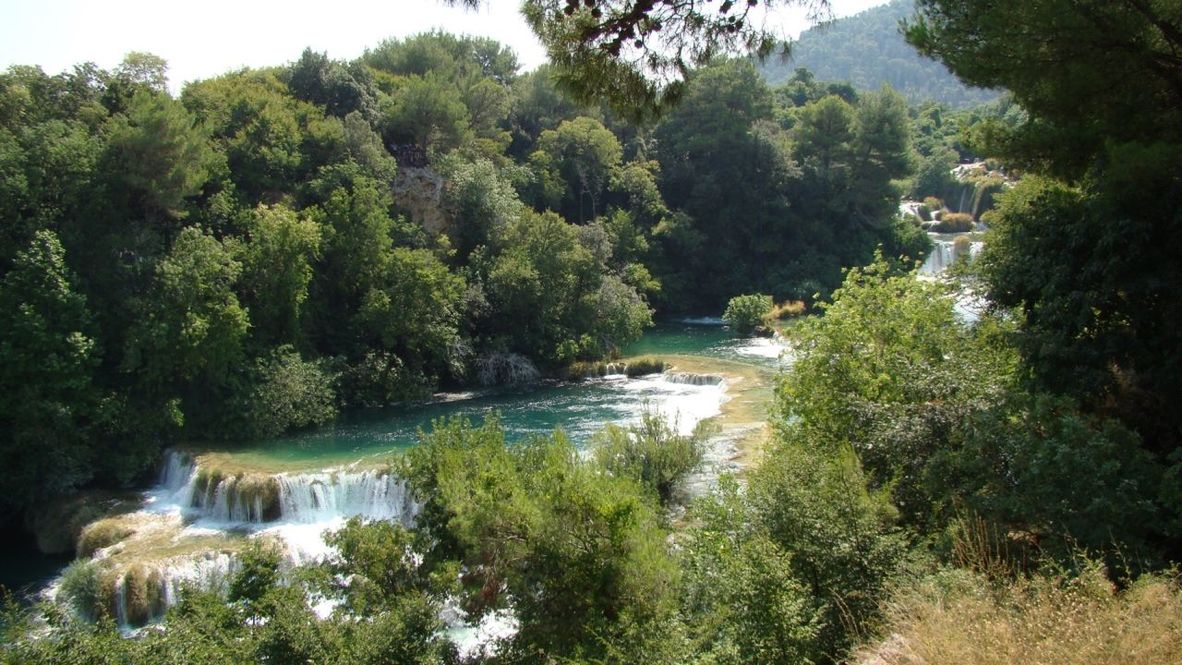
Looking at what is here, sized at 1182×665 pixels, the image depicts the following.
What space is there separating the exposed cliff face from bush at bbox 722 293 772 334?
528 inches

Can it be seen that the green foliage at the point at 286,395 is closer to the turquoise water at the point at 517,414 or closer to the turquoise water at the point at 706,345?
the turquoise water at the point at 517,414

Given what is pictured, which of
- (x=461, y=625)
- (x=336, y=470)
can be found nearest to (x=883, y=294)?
(x=461, y=625)

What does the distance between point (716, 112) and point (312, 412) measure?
2940 cm

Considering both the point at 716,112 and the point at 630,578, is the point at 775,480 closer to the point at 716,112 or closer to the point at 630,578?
the point at 630,578

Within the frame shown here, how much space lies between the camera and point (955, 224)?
52688mm

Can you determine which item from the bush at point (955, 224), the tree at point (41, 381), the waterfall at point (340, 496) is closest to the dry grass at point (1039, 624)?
the waterfall at point (340, 496)

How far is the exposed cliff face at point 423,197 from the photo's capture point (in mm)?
31688

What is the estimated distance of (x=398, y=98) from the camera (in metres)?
33.8

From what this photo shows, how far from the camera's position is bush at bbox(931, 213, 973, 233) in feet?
172

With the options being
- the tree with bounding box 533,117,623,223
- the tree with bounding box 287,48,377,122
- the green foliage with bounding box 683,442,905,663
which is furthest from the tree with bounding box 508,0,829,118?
the tree with bounding box 533,117,623,223

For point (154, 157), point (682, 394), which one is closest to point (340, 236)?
point (154, 157)

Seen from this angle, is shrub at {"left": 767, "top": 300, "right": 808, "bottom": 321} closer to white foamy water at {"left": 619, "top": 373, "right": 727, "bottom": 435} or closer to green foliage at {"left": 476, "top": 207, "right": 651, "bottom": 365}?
green foliage at {"left": 476, "top": 207, "right": 651, "bottom": 365}

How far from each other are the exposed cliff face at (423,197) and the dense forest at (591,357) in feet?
0.57

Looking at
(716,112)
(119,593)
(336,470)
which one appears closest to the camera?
(119,593)
